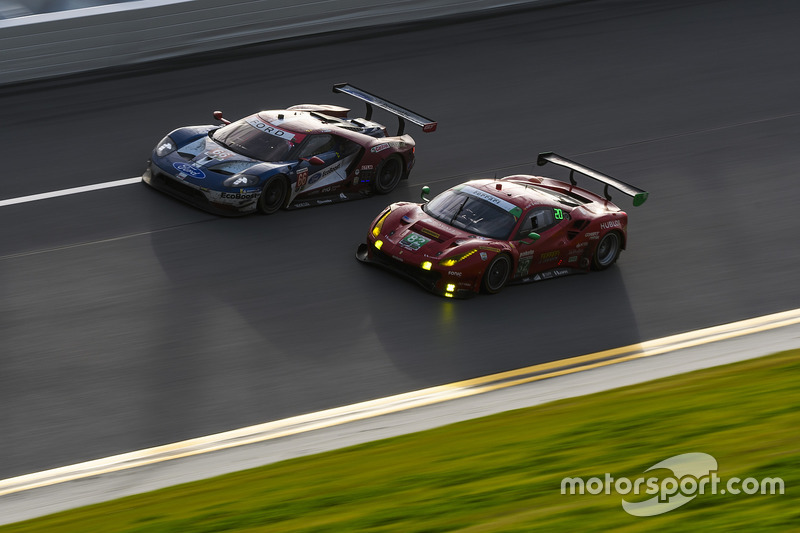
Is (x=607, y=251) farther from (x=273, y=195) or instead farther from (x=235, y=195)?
(x=235, y=195)

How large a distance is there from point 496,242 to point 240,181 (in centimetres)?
365

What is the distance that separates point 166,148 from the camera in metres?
15.5

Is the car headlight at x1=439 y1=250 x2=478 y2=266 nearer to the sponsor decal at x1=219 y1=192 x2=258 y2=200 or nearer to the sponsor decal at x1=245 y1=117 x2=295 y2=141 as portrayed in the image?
the sponsor decal at x1=219 y1=192 x2=258 y2=200

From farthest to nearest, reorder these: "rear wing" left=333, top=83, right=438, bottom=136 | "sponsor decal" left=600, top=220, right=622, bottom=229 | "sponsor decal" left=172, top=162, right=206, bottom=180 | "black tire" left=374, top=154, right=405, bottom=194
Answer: "black tire" left=374, top=154, right=405, bottom=194 → "rear wing" left=333, top=83, right=438, bottom=136 → "sponsor decal" left=172, top=162, right=206, bottom=180 → "sponsor decal" left=600, top=220, right=622, bottom=229

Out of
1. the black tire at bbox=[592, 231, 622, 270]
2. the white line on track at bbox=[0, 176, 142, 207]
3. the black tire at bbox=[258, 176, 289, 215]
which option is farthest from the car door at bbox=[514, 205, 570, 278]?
the white line on track at bbox=[0, 176, 142, 207]

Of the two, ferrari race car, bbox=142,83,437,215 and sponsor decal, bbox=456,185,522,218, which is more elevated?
sponsor decal, bbox=456,185,522,218

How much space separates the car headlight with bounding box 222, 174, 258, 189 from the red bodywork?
1.82m

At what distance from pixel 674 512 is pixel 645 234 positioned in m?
8.86

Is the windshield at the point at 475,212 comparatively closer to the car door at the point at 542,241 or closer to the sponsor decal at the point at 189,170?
the car door at the point at 542,241

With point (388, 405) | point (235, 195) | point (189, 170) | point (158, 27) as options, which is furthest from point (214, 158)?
point (158, 27)

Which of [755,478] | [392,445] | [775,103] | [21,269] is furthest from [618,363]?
[775,103]

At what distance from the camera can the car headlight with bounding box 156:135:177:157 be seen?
1544cm

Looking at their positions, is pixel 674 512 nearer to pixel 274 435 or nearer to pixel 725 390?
pixel 725 390

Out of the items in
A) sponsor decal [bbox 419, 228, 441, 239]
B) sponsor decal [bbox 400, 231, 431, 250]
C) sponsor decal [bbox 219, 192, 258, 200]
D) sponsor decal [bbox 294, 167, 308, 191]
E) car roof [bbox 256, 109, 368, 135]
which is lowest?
sponsor decal [bbox 219, 192, 258, 200]
